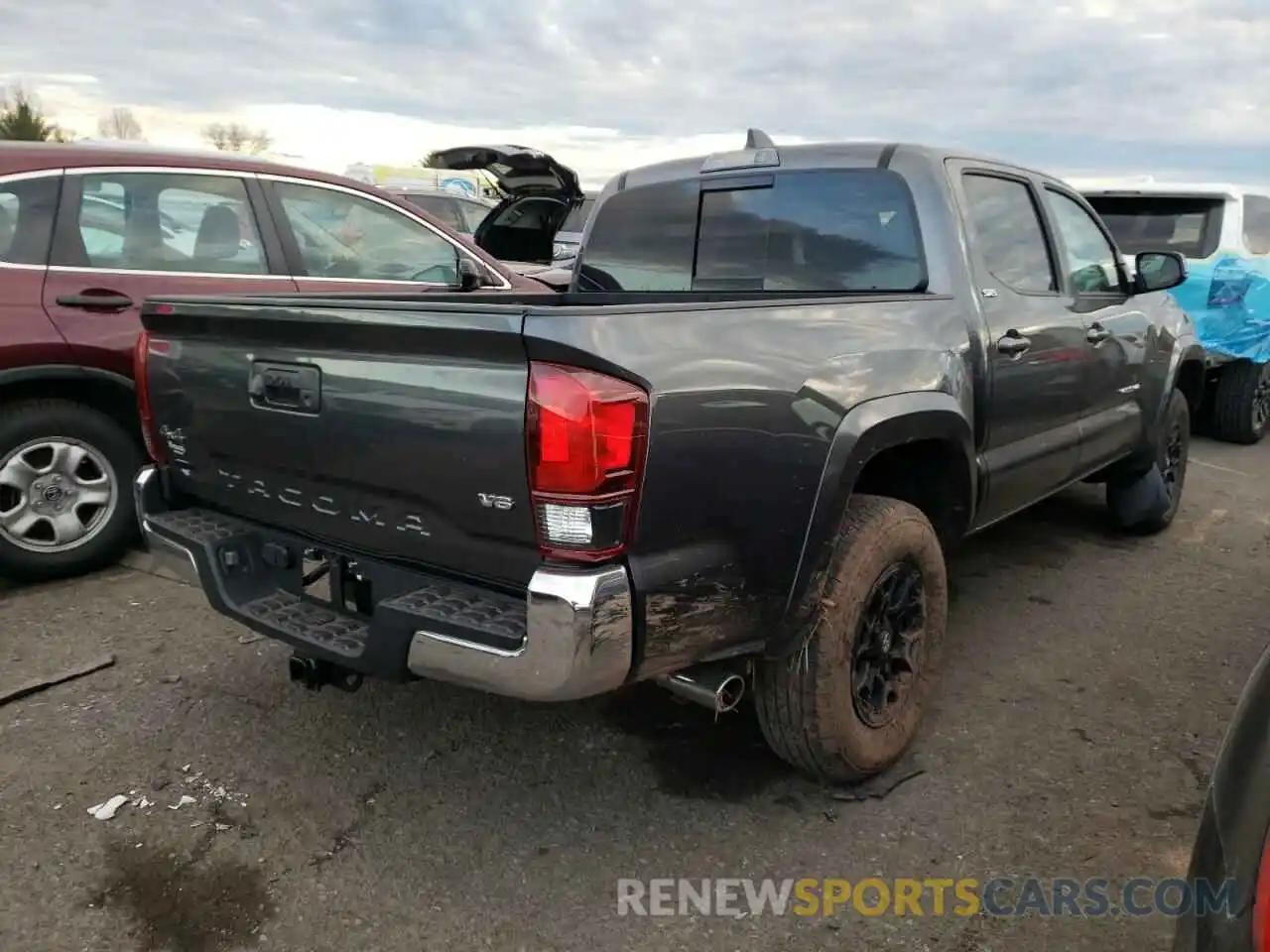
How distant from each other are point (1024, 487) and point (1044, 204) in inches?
48.5

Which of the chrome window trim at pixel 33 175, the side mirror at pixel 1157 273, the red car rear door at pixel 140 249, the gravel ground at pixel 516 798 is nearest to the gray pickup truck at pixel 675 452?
the gravel ground at pixel 516 798

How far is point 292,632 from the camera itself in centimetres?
250

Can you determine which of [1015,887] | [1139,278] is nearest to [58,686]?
[1015,887]

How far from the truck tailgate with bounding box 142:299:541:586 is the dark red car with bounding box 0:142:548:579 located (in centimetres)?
125

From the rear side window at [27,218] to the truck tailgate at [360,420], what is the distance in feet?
5.55

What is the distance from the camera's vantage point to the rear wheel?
4113 mm

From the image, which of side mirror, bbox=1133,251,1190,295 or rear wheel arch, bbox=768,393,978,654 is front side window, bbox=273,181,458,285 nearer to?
rear wheel arch, bbox=768,393,978,654

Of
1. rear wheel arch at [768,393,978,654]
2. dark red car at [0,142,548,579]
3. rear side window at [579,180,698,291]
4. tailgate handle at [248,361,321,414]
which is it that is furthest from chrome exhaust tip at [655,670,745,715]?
dark red car at [0,142,548,579]

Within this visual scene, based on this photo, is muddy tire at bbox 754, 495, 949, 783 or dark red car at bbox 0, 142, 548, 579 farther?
dark red car at bbox 0, 142, 548, 579

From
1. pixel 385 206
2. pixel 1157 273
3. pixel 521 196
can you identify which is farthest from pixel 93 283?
pixel 521 196

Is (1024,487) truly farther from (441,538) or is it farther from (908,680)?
(441,538)

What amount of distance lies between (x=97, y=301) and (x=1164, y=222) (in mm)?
7466

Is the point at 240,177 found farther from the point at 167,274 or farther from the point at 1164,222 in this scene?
the point at 1164,222

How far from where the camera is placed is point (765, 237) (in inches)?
143
